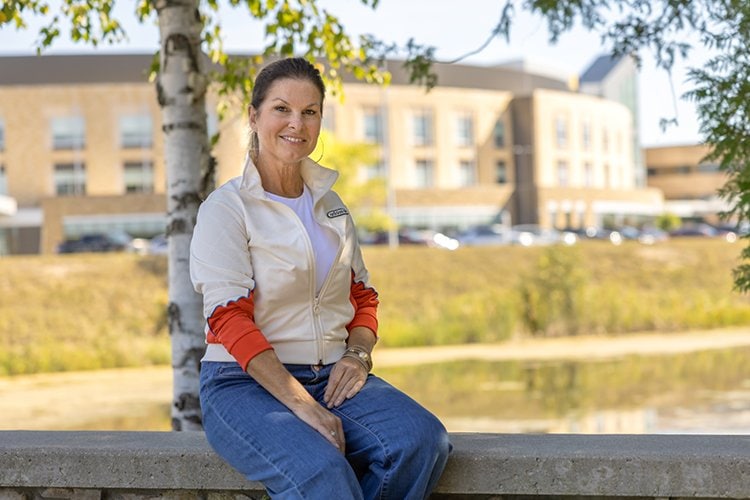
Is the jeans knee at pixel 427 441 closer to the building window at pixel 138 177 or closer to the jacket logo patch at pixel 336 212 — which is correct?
the jacket logo patch at pixel 336 212

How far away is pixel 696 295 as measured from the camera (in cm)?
3312

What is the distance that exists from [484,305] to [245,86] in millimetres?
21786

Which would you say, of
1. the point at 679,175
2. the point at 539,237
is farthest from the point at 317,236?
the point at 679,175

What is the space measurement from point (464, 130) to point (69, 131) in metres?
25.3

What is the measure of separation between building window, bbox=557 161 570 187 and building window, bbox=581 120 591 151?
2.93m

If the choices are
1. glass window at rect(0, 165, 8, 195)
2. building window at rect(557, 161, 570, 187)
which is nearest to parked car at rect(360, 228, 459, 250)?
glass window at rect(0, 165, 8, 195)

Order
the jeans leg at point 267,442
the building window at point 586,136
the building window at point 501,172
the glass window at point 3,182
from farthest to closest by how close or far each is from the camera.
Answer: the building window at point 586,136
the building window at point 501,172
the glass window at point 3,182
the jeans leg at point 267,442

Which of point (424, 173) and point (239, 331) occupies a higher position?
point (424, 173)

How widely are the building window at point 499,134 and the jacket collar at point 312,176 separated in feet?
236

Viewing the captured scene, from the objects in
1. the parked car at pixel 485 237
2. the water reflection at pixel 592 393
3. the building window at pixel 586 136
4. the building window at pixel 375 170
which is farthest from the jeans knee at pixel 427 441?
the building window at pixel 586 136

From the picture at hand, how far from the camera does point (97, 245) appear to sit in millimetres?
53531

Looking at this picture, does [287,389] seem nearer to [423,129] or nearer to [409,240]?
[409,240]

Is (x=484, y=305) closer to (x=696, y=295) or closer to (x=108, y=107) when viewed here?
(x=696, y=295)

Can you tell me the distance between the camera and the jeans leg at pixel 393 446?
3.24m
